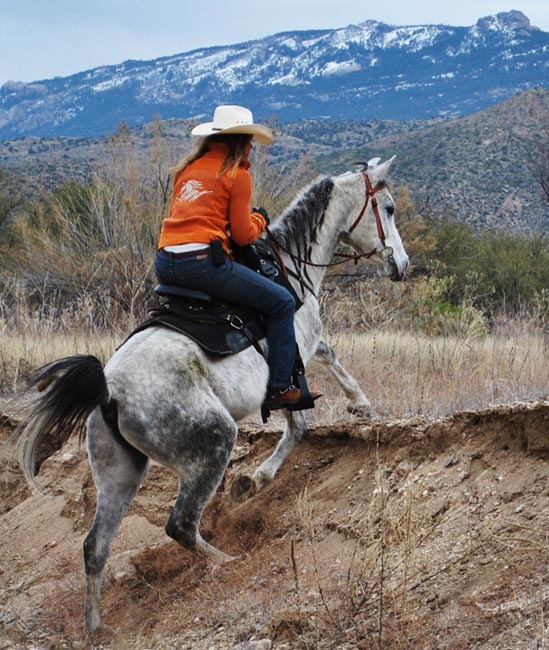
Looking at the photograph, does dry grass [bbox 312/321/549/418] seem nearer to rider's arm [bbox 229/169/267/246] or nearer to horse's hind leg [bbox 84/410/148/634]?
rider's arm [bbox 229/169/267/246]

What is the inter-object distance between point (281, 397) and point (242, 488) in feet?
3.55

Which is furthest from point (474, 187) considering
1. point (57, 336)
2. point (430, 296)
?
point (57, 336)

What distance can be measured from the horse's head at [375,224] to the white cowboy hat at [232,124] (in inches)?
54.7

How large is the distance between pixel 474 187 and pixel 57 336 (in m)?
43.7

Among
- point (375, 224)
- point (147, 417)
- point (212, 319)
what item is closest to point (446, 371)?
point (375, 224)

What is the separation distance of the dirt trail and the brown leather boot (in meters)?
0.67

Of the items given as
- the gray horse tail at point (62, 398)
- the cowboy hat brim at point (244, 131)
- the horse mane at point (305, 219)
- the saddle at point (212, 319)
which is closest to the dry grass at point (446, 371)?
the horse mane at point (305, 219)

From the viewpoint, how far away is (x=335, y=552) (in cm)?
566

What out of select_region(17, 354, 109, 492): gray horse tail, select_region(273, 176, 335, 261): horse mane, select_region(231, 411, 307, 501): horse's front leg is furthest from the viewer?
select_region(273, 176, 335, 261): horse mane

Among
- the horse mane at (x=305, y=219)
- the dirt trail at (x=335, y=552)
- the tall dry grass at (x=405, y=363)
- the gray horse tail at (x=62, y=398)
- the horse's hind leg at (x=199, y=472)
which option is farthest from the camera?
the tall dry grass at (x=405, y=363)

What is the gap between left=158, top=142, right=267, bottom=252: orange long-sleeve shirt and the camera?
5.79 m

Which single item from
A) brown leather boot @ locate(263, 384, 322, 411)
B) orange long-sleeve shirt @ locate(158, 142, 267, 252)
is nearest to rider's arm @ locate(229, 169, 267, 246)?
orange long-sleeve shirt @ locate(158, 142, 267, 252)

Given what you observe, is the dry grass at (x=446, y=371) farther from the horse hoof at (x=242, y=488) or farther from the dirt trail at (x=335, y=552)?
the horse hoof at (x=242, y=488)

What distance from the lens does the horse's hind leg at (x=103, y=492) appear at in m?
5.56
